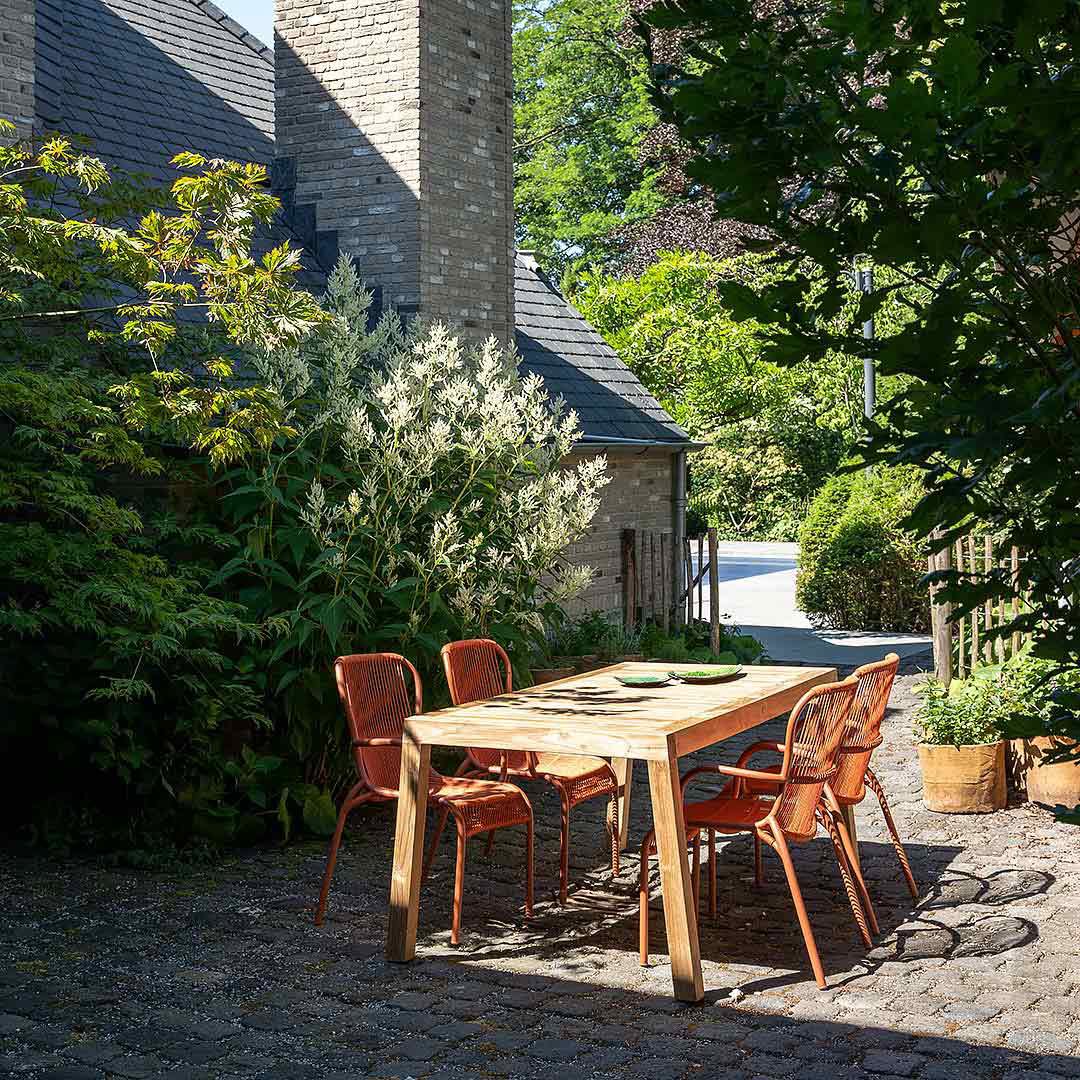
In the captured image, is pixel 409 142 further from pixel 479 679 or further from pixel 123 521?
pixel 479 679

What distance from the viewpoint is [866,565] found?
61.1 feet

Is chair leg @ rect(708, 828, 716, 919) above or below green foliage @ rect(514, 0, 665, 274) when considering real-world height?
below

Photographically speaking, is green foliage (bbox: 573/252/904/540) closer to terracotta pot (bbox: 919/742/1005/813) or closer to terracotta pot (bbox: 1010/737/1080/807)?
terracotta pot (bbox: 1010/737/1080/807)

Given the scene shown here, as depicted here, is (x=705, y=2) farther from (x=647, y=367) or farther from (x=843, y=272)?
(x=647, y=367)

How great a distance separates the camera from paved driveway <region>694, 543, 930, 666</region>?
52.0 feet

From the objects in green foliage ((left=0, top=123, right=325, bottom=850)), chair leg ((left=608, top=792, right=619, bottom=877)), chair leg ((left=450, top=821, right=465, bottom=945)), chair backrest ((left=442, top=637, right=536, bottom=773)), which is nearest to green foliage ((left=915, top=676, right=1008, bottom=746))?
chair leg ((left=608, top=792, right=619, bottom=877))

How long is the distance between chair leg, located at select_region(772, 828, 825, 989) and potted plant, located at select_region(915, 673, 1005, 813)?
2876 mm

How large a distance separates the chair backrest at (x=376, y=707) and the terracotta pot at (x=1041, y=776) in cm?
361

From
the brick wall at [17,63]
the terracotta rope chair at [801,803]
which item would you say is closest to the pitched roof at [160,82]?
the brick wall at [17,63]

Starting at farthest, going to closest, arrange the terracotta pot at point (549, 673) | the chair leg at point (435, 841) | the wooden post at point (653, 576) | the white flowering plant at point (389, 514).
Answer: the wooden post at point (653, 576) → the terracotta pot at point (549, 673) → the white flowering plant at point (389, 514) → the chair leg at point (435, 841)

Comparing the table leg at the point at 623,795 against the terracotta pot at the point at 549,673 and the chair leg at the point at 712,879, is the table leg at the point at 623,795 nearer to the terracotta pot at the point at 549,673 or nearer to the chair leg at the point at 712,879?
the chair leg at the point at 712,879

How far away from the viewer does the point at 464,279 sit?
1181cm

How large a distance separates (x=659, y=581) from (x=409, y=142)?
591cm

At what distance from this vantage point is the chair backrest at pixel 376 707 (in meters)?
6.20
